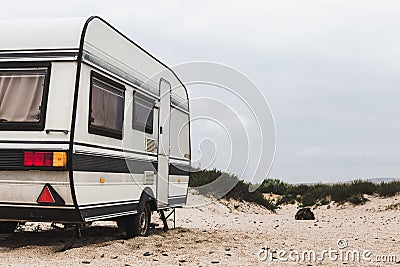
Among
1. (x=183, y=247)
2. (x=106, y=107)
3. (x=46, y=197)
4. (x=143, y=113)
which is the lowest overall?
(x=183, y=247)

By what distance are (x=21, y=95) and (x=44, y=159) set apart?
93 centimetres

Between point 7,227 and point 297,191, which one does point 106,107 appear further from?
point 297,191

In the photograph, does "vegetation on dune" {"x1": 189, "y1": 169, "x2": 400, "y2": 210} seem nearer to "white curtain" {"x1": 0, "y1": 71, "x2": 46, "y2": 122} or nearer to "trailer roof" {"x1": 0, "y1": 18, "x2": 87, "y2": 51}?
"trailer roof" {"x1": 0, "y1": 18, "x2": 87, "y2": 51}

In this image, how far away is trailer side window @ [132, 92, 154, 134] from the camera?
8945 millimetres

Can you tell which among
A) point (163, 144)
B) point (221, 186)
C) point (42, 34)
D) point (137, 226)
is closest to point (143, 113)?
point (163, 144)

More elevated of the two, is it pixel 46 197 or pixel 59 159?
pixel 59 159

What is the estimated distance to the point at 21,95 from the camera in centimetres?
719

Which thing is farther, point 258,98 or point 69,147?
point 258,98

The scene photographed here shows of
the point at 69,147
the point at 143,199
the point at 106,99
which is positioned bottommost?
the point at 143,199

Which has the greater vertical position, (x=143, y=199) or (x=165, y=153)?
(x=165, y=153)

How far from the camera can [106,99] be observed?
7.91m

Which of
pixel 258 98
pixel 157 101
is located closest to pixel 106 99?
pixel 157 101

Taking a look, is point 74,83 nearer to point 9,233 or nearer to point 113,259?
point 113,259

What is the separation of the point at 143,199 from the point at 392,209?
45.9ft
